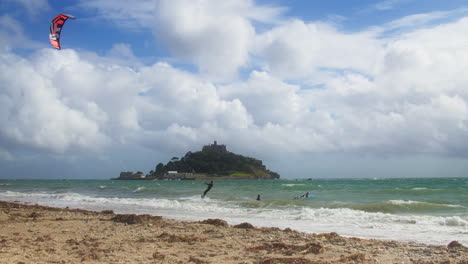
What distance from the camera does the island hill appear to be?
539 feet

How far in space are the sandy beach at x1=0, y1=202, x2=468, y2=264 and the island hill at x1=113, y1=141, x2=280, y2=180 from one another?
480 ft

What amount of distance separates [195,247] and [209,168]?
6248 inches

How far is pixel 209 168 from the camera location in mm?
166875

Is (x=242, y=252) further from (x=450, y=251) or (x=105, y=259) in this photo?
(x=450, y=251)

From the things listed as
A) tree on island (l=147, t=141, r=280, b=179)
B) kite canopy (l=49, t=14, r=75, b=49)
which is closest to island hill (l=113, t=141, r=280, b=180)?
tree on island (l=147, t=141, r=280, b=179)

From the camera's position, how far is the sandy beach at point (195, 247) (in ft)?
25.7

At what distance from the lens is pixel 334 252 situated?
8.66 metres

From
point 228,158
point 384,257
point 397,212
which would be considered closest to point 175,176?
point 228,158

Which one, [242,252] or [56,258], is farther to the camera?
[242,252]

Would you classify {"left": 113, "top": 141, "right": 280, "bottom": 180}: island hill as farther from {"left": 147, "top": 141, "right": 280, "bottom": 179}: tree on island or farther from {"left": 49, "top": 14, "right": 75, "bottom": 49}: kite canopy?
{"left": 49, "top": 14, "right": 75, "bottom": 49}: kite canopy

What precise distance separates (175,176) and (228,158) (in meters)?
26.6

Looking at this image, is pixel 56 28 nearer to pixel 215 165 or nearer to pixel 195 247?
pixel 195 247

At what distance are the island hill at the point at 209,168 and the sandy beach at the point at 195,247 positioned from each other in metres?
146

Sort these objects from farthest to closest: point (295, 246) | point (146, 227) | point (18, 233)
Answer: point (146, 227) → point (18, 233) → point (295, 246)
